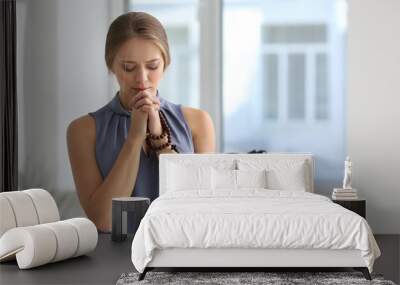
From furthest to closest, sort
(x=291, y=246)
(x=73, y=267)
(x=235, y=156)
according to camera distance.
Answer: (x=235, y=156)
(x=73, y=267)
(x=291, y=246)

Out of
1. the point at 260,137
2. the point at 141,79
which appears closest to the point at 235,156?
the point at 260,137

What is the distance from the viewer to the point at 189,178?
6.95 m

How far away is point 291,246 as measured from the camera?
529cm

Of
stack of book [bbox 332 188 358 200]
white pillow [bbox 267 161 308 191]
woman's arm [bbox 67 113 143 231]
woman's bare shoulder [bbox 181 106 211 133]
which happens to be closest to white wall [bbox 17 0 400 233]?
woman's arm [bbox 67 113 143 231]

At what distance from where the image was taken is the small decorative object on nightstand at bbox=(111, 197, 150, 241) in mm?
7074

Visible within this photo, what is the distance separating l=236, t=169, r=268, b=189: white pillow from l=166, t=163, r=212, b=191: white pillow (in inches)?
10.8

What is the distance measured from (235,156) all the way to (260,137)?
0.61m

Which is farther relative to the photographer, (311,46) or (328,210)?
(311,46)

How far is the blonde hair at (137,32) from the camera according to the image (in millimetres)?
7703

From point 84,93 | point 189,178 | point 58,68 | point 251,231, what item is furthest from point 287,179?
point 58,68

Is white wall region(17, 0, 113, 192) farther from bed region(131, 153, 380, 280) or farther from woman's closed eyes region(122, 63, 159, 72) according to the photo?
bed region(131, 153, 380, 280)

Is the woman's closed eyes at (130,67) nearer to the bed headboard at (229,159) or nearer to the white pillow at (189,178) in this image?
the bed headboard at (229,159)

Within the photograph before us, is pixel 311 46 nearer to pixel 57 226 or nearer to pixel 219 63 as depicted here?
pixel 219 63

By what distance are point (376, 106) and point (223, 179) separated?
1.97 meters
